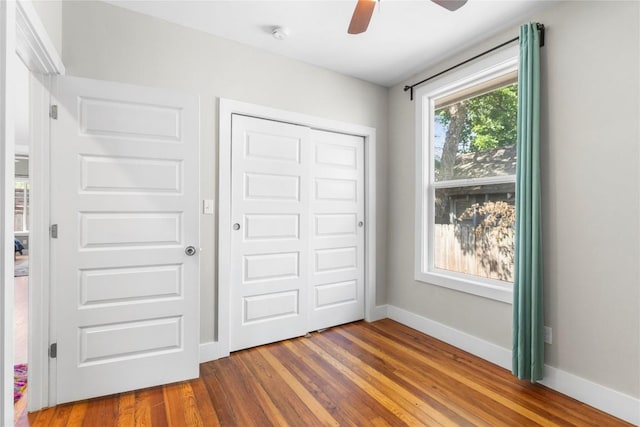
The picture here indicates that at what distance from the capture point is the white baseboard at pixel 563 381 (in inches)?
69.8

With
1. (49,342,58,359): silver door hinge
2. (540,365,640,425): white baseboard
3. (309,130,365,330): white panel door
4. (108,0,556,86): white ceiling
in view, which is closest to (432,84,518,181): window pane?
(108,0,556,86): white ceiling

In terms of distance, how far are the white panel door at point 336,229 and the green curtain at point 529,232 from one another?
1527 millimetres

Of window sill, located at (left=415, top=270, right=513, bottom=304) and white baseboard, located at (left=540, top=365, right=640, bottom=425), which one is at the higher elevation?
window sill, located at (left=415, top=270, right=513, bottom=304)

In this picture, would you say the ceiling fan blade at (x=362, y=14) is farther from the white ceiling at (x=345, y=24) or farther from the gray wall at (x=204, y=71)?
the gray wall at (x=204, y=71)

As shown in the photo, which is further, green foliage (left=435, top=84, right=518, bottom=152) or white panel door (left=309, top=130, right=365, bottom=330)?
white panel door (left=309, top=130, right=365, bottom=330)

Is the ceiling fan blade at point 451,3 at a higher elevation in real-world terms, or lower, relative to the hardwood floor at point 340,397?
higher

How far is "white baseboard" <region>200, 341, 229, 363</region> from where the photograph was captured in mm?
2420

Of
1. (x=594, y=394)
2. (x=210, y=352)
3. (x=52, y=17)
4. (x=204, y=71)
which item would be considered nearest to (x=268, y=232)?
(x=210, y=352)

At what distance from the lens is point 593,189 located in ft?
6.32

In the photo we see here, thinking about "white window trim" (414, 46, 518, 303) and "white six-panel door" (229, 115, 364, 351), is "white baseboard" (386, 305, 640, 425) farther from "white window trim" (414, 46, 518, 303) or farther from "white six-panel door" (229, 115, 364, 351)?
"white six-panel door" (229, 115, 364, 351)

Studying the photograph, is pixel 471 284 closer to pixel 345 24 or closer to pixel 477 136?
Answer: pixel 477 136

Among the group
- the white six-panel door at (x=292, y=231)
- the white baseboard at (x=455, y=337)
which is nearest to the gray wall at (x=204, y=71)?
the white six-panel door at (x=292, y=231)

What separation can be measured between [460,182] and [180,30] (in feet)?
8.51

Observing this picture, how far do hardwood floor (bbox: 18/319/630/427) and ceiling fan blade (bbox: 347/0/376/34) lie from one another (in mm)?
2267
